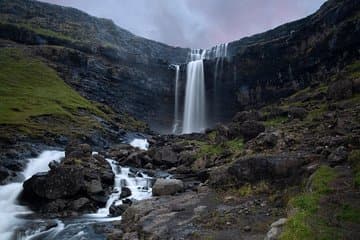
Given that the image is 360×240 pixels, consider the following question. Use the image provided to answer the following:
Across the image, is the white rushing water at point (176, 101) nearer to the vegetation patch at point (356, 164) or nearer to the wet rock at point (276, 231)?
the vegetation patch at point (356, 164)

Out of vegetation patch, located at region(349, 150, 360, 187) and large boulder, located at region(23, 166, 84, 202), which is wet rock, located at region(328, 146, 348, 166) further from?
large boulder, located at region(23, 166, 84, 202)

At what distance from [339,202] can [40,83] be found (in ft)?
311

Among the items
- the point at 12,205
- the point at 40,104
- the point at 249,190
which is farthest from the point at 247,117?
the point at 40,104

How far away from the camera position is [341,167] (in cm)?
1975

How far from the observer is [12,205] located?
31062 mm

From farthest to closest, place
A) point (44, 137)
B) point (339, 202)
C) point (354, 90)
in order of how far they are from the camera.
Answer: point (44, 137) < point (354, 90) < point (339, 202)

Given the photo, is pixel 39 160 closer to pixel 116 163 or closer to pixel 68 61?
pixel 116 163

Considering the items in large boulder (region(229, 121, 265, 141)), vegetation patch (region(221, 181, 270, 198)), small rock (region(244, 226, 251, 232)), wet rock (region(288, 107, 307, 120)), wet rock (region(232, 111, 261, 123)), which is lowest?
small rock (region(244, 226, 251, 232))

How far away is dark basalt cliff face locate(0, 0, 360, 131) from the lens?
80.9 m

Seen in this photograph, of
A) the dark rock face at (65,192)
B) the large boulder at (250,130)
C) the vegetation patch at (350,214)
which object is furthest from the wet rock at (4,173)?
the vegetation patch at (350,214)

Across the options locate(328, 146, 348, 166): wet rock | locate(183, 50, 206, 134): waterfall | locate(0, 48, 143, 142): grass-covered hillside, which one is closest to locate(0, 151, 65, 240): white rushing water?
locate(0, 48, 143, 142): grass-covered hillside

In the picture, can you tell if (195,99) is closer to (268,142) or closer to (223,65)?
(223,65)

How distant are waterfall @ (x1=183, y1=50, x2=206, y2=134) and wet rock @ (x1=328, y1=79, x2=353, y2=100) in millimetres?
51285

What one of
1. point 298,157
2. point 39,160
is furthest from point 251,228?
point 39,160
